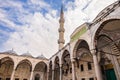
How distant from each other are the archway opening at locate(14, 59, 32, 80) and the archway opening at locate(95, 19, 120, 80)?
1382 centimetres

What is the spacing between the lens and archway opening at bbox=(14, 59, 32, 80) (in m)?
21.5

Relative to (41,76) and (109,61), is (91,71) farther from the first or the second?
(41,76)

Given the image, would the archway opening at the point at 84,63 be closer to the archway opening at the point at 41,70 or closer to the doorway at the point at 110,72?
the doorway at the point at 110,72

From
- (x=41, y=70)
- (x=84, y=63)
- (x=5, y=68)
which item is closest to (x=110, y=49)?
(x=84, y=63)

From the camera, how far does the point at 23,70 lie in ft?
73.5

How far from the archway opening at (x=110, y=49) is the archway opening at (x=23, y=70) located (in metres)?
13.8

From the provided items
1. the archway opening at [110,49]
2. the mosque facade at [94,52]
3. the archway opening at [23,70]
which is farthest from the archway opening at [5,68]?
the archway opening at [110,49]

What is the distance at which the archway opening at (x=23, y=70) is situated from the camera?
70.5 feet

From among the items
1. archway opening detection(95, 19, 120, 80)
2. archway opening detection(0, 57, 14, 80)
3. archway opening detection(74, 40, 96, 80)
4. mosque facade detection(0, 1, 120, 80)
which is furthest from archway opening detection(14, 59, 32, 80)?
archway opening detection(95, 19, 120, 80)

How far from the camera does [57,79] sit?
70.8 ft

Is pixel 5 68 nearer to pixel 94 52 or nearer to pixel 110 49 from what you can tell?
pixel 94 52

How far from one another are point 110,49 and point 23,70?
661 inches

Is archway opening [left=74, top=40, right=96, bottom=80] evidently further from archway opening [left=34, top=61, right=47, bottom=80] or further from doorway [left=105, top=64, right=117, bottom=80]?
archway opening [left=34, top=61, right=47, bottom=80]

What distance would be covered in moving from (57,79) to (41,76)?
3.60 meters
